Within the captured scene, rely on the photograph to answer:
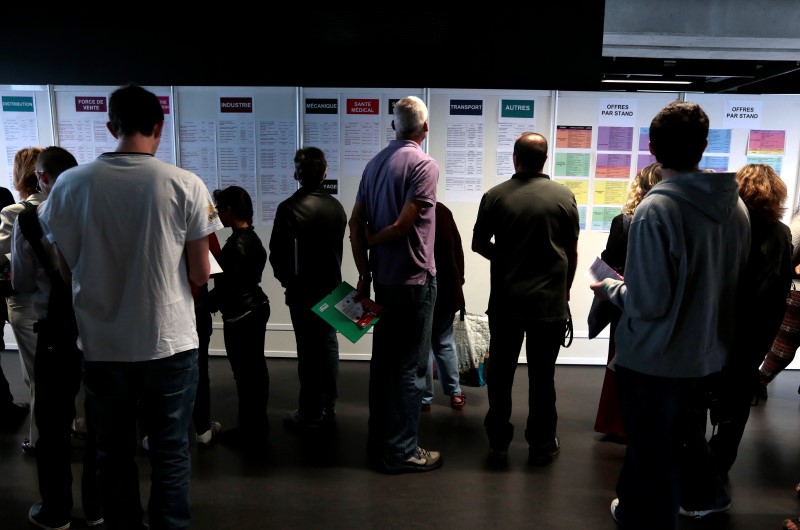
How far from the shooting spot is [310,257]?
10.1 feet

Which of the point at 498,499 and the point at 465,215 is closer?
the point at 498,499

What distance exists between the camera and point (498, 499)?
8.33 ft

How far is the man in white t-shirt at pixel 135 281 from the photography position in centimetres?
176

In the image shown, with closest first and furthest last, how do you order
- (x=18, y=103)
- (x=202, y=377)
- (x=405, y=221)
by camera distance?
(x=405, y=221) < (x=202, y=377) < (x=18, y=103)

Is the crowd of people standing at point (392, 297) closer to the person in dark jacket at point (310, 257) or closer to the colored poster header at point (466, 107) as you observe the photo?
the person in dark jacket at point (310, 257)

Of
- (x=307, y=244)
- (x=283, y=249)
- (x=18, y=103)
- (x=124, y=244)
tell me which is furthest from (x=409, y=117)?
(x=18, y=103)

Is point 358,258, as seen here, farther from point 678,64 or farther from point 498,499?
point 678,64

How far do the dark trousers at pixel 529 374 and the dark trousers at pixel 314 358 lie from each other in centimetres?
95

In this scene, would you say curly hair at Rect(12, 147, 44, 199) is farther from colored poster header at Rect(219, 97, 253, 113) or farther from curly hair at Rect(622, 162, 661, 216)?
curly hair at Rect(622, 162, 661, 216)

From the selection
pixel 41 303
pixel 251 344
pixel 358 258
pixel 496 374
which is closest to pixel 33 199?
pixel 41 303

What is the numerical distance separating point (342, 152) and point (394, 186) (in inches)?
77.2

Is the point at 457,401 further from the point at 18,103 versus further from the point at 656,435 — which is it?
the point at 18,103

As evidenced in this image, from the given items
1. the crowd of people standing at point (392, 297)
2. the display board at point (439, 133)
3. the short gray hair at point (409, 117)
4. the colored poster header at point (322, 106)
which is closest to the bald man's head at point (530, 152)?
the crowd of people standing at point (392, 297)

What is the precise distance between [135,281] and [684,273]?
1.73 metres
